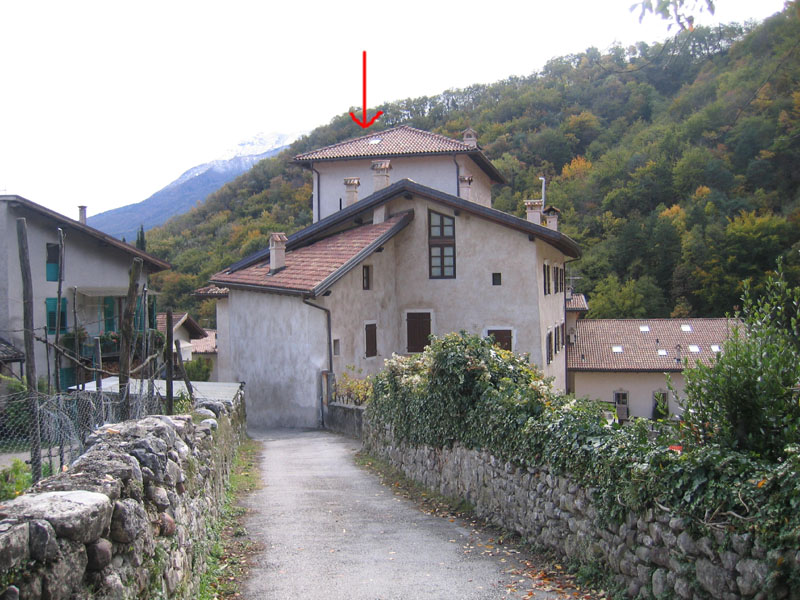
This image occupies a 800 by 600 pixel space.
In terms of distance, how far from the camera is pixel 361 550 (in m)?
8.20

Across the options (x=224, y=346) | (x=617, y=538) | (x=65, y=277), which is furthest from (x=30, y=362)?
(x=65, y=277)

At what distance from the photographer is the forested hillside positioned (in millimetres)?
54562

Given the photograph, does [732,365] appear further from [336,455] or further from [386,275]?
[386,275]

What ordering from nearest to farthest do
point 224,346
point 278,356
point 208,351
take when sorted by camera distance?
point 278,356 < point 224,346 < point 208,351

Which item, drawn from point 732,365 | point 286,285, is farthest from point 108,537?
point 286,285

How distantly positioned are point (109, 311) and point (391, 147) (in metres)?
15.0

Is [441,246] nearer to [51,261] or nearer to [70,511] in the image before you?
[51,261]

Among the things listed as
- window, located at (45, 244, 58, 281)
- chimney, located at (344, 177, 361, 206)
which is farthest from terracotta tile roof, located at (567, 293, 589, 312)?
window, located at (45, 244, 58, 281)

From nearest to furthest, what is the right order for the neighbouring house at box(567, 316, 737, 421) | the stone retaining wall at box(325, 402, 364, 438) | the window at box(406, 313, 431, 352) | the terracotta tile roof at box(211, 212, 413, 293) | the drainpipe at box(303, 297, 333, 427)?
1. the stone retaining wall at box(325, 402, 364, 438)
2. the drainpipe at box(303, 297, 333, 427)
3. the terracotta tile roof at box(211, 212, 413, 293)
4. the window at box(406, 313, 431, 352)
5. the neighbouring house at box(567, 316, 737, 421)

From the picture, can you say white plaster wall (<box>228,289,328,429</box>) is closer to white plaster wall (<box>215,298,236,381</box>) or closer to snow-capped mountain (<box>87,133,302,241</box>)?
white plaster wall (<box>215,298,236,381</box>)

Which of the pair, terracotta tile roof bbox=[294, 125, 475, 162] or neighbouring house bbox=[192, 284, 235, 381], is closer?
Answer: neighbouring house bbox=[192, 284, 235, 381]

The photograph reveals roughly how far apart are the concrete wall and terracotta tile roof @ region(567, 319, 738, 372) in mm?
23004

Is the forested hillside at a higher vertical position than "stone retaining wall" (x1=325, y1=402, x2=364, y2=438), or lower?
higher

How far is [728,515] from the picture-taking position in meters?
5.15
